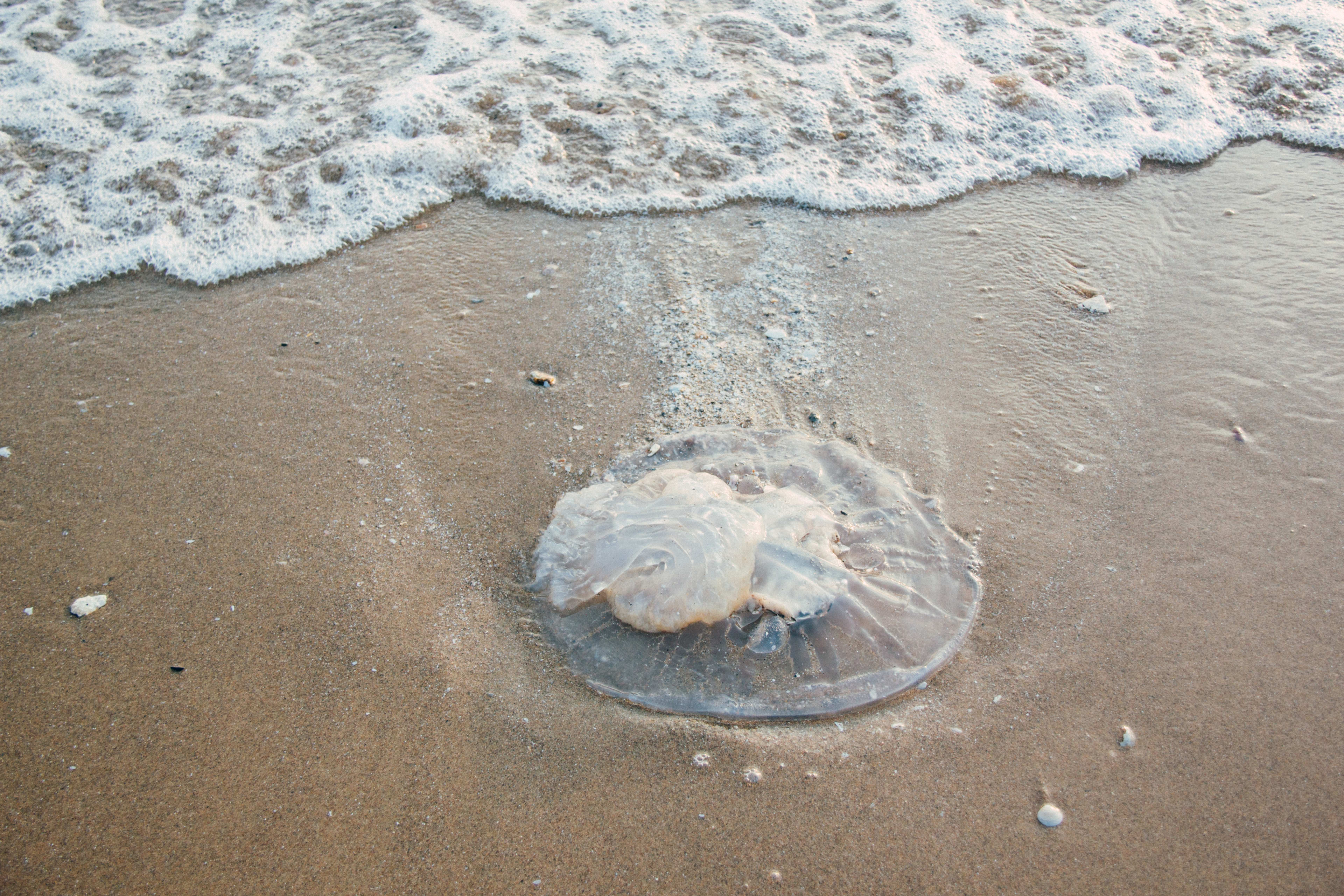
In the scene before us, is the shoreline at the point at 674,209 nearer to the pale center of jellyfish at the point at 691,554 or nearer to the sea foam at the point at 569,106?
the sea foam at the point at 569,106

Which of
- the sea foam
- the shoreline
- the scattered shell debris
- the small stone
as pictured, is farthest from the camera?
the sea foam

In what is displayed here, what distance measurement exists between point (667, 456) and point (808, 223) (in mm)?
1532

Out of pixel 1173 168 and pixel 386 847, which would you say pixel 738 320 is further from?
pixel 1173 168

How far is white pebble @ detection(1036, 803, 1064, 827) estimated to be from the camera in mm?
1746

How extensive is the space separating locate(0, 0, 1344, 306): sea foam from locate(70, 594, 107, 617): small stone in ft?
5.24

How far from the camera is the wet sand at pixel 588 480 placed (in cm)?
174

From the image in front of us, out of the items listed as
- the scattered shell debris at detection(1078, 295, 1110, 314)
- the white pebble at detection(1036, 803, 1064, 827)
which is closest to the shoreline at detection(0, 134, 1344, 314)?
the scattered shell debris at detection(1078, 295, 1110, 314)

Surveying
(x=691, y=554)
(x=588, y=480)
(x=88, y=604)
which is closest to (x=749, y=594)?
(x=691, y=554)

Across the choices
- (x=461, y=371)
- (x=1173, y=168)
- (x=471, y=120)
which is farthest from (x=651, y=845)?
(x=1173, y=168)

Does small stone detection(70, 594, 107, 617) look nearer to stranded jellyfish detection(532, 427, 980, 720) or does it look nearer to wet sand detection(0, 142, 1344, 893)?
wet sand detection(0, 142, 1344, 893)

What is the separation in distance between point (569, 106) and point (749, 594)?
3.12m

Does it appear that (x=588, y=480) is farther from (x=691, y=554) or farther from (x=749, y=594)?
(x=749, y=594)

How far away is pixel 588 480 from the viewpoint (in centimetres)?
251

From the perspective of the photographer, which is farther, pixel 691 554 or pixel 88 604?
pixel 88 604
